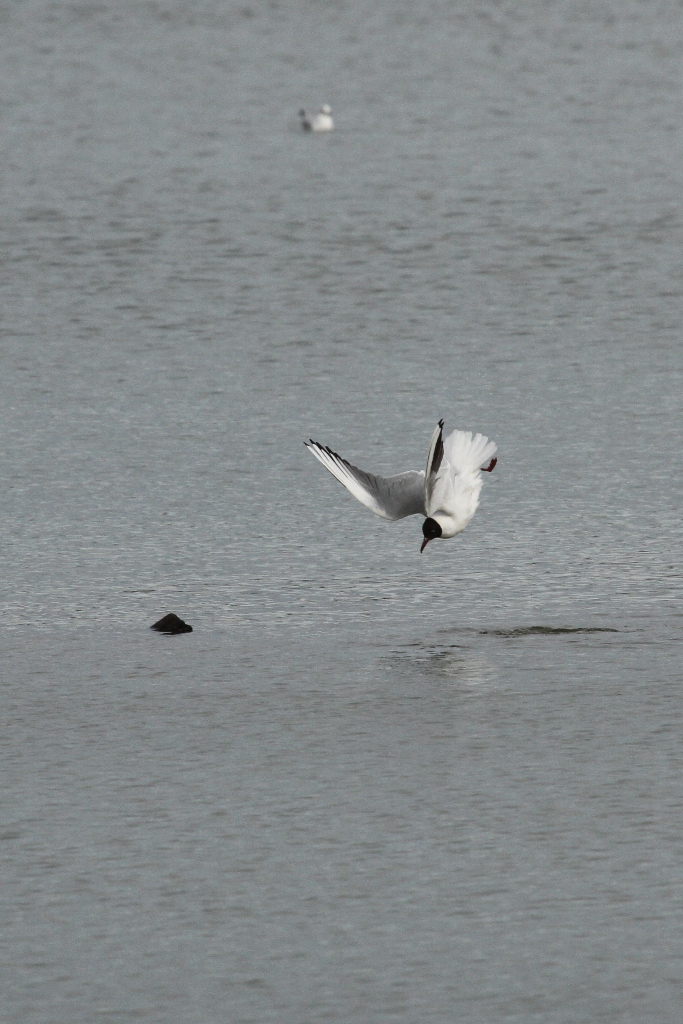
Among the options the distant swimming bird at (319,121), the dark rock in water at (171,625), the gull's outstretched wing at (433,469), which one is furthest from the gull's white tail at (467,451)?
the distant swimming bird at (319,121)

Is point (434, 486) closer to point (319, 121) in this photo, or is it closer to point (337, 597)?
point (337, 597)

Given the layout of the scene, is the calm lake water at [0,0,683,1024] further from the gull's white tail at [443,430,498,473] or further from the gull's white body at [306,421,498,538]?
the gull's white tail at [443,430,498,473]

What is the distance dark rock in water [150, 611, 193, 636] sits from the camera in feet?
31.9

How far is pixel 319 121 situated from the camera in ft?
86.8

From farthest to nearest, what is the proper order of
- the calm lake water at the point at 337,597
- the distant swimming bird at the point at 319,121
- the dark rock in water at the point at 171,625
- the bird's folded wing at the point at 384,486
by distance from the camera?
A: the distant swimming bird at the point at 319,121 → the bird's folded wing at the point at 384,486 → the dark rock in water at the point at 171,625 → the calm lake water at the point at 337,597

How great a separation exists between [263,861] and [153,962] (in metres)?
0.82

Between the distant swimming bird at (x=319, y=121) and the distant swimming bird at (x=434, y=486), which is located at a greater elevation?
the distant swimming bird at (x=319, y=121)

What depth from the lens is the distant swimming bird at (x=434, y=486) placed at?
10.6 m

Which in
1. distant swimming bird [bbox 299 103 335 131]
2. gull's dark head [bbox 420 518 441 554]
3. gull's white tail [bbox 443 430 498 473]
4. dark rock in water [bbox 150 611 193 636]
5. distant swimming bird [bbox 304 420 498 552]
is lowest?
dark rock in water [bbox 150 611 193 636]

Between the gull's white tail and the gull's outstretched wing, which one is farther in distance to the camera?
the gull's white tail

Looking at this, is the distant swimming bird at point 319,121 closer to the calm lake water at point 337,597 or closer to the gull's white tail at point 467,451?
the calm lake water at point 337,597

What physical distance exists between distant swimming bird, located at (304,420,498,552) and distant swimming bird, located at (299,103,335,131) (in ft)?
53.1

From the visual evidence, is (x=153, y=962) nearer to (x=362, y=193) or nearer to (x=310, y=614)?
(x=310, y=614)

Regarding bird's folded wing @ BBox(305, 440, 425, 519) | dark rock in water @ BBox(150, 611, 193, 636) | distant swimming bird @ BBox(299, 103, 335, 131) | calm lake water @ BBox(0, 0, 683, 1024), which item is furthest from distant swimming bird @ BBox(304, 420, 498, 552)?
distant swimming bird @ BBox(299, 103, 335, 131)
